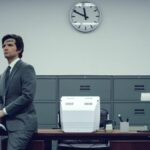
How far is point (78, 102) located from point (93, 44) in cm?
252

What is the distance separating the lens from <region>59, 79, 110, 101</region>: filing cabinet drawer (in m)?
5.23

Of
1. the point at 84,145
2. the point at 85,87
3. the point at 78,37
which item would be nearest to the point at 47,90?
the point at 85,87

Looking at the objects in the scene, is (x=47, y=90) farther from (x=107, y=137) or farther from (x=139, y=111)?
(x=107, y=137)

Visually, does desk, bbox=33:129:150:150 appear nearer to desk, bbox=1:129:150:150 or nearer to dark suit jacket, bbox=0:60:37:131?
desk, bbox=1:129:150:150

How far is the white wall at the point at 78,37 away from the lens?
5.64m

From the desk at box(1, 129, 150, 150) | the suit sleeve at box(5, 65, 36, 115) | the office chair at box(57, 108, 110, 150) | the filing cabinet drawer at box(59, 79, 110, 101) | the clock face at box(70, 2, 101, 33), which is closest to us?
the suit sleeve at box(5, 65, 36, 115)

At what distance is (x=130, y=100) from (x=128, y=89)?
0.46 feet

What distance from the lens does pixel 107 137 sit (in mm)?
3213

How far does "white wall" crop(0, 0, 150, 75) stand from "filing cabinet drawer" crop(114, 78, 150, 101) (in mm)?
400

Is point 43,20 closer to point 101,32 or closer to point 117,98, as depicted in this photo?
point 101,32

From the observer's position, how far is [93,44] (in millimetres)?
5652

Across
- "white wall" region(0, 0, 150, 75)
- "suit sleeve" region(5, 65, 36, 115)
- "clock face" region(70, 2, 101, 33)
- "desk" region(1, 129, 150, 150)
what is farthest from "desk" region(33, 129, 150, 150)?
"clock face" region(70, 2, 101, 33)

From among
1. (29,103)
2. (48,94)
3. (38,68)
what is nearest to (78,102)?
(29,103)

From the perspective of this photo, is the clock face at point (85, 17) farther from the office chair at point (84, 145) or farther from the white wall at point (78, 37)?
the office chair at point (84, 145)
